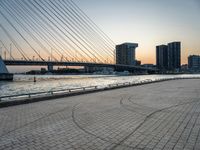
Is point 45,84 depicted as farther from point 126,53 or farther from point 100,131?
point 126,53

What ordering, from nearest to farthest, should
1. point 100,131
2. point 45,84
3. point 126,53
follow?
point 100,131, point 45,84, point 126,53

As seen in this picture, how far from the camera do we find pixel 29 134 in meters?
7.14

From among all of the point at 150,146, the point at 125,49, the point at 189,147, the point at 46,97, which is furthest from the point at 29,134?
the point at 125,49

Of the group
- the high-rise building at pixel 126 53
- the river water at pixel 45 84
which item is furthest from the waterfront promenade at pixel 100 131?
the high-rise building at pixel 126 53

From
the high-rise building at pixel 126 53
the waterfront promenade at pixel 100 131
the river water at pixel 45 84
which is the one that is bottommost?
the river water at pixel 45 84

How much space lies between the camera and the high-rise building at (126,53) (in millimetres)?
159000

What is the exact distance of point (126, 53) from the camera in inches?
6407

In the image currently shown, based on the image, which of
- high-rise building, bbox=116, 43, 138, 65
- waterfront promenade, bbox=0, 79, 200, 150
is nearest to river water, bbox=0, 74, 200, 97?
waterfront promenade, bbox=0, 79, 200, 150

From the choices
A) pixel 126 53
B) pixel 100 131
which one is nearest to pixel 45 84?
pixel 100 131

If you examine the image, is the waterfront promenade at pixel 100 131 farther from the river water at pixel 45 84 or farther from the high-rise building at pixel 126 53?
the high-rise building at pixel 126 53

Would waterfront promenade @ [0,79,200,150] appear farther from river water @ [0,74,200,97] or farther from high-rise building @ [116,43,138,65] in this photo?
→ high-rise building @ [116,43,138,65]

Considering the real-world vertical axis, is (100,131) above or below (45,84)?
above

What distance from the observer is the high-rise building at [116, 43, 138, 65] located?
159 metres

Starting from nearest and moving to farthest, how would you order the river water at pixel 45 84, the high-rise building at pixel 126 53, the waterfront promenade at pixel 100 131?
the waterfront promenade at pixel 100 131 → the river water at pixel 45 84 → the high-rise building at pixel 126 53
